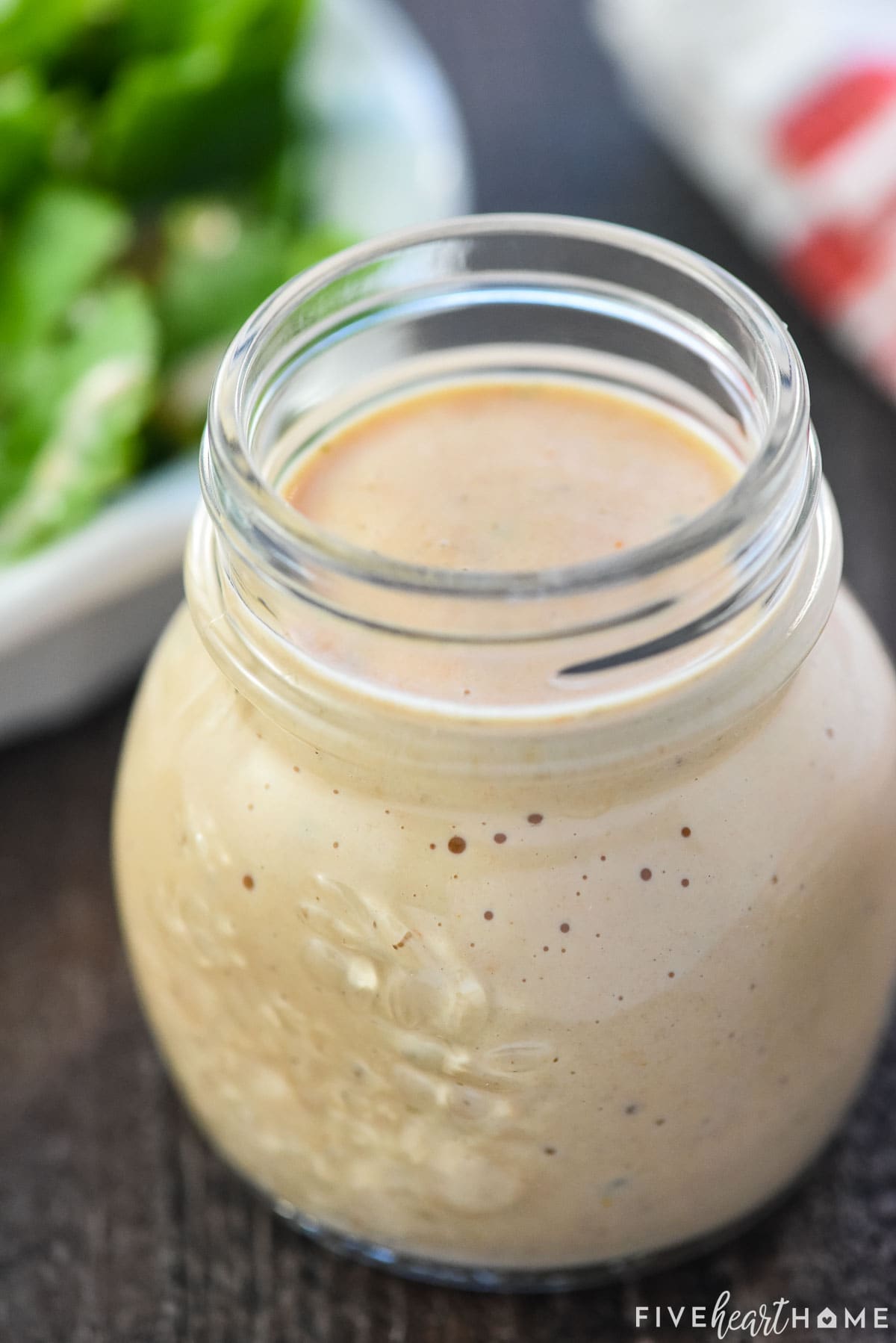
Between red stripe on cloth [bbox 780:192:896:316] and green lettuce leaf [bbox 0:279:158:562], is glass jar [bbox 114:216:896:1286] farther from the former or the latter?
red stripe on cloth [bbox 780:192:896:316]

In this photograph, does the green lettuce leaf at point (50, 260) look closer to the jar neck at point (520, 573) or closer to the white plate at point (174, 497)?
the white plate at point (174, 497)

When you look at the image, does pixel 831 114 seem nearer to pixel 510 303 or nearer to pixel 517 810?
pixel 510 303

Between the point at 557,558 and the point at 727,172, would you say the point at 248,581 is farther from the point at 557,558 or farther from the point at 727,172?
the point at 727,172

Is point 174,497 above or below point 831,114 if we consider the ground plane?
below

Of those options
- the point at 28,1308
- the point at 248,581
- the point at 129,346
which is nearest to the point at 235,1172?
the point at 28,1308

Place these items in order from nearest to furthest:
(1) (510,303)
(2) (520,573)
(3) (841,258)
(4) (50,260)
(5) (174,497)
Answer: (2) (520,573) < (1) (510,303) < (5) (174,497) < (4) (50,260) < (3) (841,258)

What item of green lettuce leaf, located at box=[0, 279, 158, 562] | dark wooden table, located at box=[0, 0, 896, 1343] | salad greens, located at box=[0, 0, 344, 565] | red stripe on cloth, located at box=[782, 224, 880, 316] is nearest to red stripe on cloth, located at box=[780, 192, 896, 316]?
red stripe on cloth, located at box=[782, 224, 880, 316]

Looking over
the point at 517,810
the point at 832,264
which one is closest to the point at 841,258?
the point at 832,264
